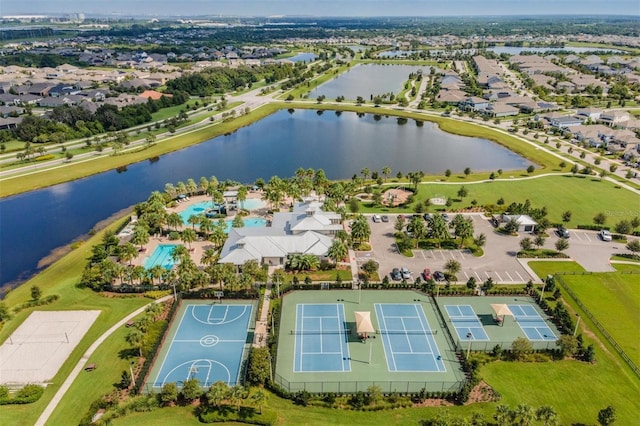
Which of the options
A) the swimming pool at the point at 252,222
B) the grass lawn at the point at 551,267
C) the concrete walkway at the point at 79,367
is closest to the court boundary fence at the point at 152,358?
the concrete walkway at the point at 79,367

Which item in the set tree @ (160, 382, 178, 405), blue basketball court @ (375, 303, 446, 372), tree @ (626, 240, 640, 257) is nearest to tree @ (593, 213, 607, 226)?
tree @ (626, 240, 640, 257)

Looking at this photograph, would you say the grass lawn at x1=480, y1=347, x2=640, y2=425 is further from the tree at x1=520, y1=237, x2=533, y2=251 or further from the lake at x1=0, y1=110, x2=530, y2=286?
the lake at x1=0, y1=110, x2=530, y2=286

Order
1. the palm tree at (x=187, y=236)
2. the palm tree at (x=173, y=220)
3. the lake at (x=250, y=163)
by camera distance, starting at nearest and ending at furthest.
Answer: the palm tree at (x=187, y=236) → the palm tree at (x=173, y=220) → the lake at (x=250, y=163)

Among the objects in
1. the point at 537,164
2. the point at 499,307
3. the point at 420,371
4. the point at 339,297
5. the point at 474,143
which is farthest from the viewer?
the point at 474,143

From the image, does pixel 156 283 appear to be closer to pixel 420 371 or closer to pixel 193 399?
pixel 193 399

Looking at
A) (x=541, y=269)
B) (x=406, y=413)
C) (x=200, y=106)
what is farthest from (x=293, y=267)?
(x=200, y=106)

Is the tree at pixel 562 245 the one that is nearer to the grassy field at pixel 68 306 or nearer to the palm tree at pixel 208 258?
the palm tree at pixel 208 258
